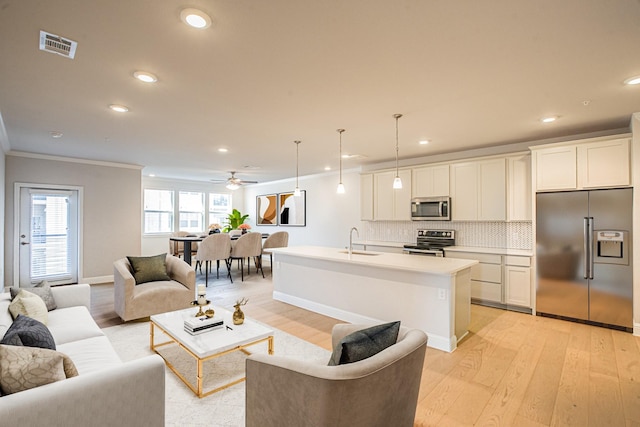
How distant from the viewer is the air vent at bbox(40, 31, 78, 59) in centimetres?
193

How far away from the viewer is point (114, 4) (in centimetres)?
164

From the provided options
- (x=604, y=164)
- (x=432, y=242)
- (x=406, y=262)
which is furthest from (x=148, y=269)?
(x=604, y=164)

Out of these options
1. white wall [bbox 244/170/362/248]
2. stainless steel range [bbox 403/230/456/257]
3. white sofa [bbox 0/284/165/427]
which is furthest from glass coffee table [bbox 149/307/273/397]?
white wall [bbox 244/170/362/248]

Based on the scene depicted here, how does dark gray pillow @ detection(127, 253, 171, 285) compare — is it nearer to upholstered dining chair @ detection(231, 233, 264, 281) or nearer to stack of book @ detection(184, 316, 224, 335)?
stack of book @ detection(184, 316, 224, 335)

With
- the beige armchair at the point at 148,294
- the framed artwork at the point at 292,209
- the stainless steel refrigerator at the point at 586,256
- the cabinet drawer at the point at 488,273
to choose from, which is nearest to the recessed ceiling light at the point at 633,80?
the stainless steel refrigerator at the point at 586,256

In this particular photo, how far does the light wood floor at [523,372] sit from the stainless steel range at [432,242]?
1.16 metres

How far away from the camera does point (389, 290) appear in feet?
11.7

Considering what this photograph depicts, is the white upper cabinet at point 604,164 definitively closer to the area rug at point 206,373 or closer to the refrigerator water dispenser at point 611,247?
the refrigerator water dispenser at point 611,247

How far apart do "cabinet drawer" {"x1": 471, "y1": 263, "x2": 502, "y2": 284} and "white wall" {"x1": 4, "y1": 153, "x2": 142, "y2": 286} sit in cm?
668

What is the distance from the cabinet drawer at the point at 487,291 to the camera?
454cm

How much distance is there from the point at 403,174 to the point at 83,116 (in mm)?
4862

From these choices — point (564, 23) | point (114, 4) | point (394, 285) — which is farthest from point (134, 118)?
point (564, 23)

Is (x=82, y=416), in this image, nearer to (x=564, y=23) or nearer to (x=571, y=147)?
(x=564, y=23)

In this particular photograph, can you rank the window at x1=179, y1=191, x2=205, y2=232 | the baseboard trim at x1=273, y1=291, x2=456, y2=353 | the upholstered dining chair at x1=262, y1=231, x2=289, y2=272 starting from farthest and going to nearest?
the window at x1=179, y1=191, x2=205, y2=232, the upholstered dining chair at x1=262, y1=231, x2=289, y2=272, the baseboard trim at x1=273, y1=291, x2=456, y2=353
